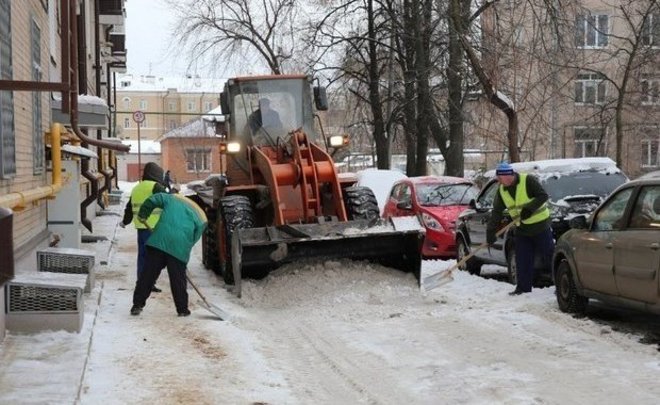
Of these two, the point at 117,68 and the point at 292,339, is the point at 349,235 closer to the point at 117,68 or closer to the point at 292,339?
the point at 292,339

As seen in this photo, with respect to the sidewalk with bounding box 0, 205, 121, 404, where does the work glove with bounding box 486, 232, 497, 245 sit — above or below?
above

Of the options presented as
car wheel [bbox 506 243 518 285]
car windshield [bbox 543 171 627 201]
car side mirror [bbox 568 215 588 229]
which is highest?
car windshield [bbox 543 171 627 201]

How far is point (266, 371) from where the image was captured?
6.55 meters

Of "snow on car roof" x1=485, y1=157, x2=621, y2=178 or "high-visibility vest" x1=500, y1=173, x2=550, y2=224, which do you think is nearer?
"high-visibility vest" x1=500, y1=173, x2=550, y2=224

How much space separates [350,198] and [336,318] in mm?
2589

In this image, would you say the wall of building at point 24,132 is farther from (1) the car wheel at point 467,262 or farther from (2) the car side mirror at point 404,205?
(2) the car side mirror at point 404,205

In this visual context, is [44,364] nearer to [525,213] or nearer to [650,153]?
[525,213]

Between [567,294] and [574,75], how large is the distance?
16692 millimetres

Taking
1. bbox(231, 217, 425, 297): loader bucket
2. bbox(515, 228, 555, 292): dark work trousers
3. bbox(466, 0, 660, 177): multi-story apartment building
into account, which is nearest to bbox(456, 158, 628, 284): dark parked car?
bbox(515, 228, 555, 292): dark work trousers

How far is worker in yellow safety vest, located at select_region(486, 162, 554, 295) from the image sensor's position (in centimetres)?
1007

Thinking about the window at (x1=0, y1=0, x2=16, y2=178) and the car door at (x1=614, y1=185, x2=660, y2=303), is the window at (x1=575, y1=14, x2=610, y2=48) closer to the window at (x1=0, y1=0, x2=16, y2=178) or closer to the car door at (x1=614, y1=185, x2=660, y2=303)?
the car door at (x1=614, y1=185, x2=660, y2=303)

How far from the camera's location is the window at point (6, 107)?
7.37 m

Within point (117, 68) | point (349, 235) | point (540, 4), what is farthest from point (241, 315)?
point (117, 68)

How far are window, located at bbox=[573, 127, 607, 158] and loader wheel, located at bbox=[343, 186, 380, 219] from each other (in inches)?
786
